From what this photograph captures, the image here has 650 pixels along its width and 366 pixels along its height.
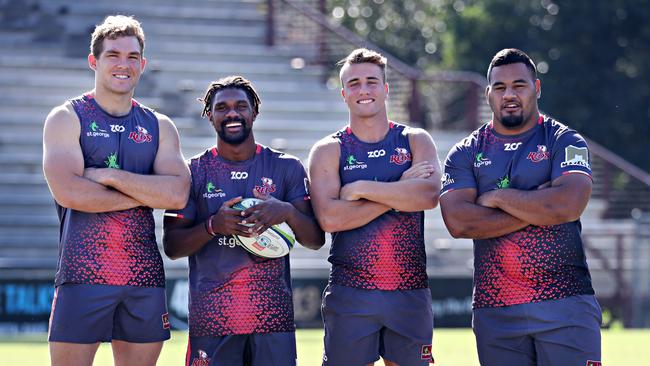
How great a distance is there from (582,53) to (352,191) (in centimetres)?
2492

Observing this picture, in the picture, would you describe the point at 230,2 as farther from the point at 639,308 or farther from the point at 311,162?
the point at 311,162

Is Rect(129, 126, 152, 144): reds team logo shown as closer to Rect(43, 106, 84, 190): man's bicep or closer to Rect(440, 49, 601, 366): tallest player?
Rect(43, 106, 84, 190): man's bicep

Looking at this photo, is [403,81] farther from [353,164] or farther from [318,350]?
[353,164]

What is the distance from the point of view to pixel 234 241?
22.7 feet

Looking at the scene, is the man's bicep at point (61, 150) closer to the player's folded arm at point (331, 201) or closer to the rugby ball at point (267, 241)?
the rugby ball at point (267, 241)

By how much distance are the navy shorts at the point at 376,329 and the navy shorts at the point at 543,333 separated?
0.44 metres

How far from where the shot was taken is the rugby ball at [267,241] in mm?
6773

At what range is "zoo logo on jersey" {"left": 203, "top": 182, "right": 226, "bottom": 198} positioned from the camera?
23.1 feet

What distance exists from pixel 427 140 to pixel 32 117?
47.0ft

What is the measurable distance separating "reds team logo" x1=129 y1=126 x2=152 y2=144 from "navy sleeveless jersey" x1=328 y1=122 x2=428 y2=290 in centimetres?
121

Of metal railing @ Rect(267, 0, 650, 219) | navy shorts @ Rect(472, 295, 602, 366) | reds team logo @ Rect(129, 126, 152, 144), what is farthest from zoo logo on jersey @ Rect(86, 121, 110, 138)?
metal railing @ Rect(267, 0, 650, 219)

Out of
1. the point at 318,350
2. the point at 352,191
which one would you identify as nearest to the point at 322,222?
the point at 352,191

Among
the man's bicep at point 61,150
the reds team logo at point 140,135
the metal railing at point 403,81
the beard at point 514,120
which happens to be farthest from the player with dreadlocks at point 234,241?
the metal railing at point 403,81

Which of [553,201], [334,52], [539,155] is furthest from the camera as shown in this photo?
[334,52]
